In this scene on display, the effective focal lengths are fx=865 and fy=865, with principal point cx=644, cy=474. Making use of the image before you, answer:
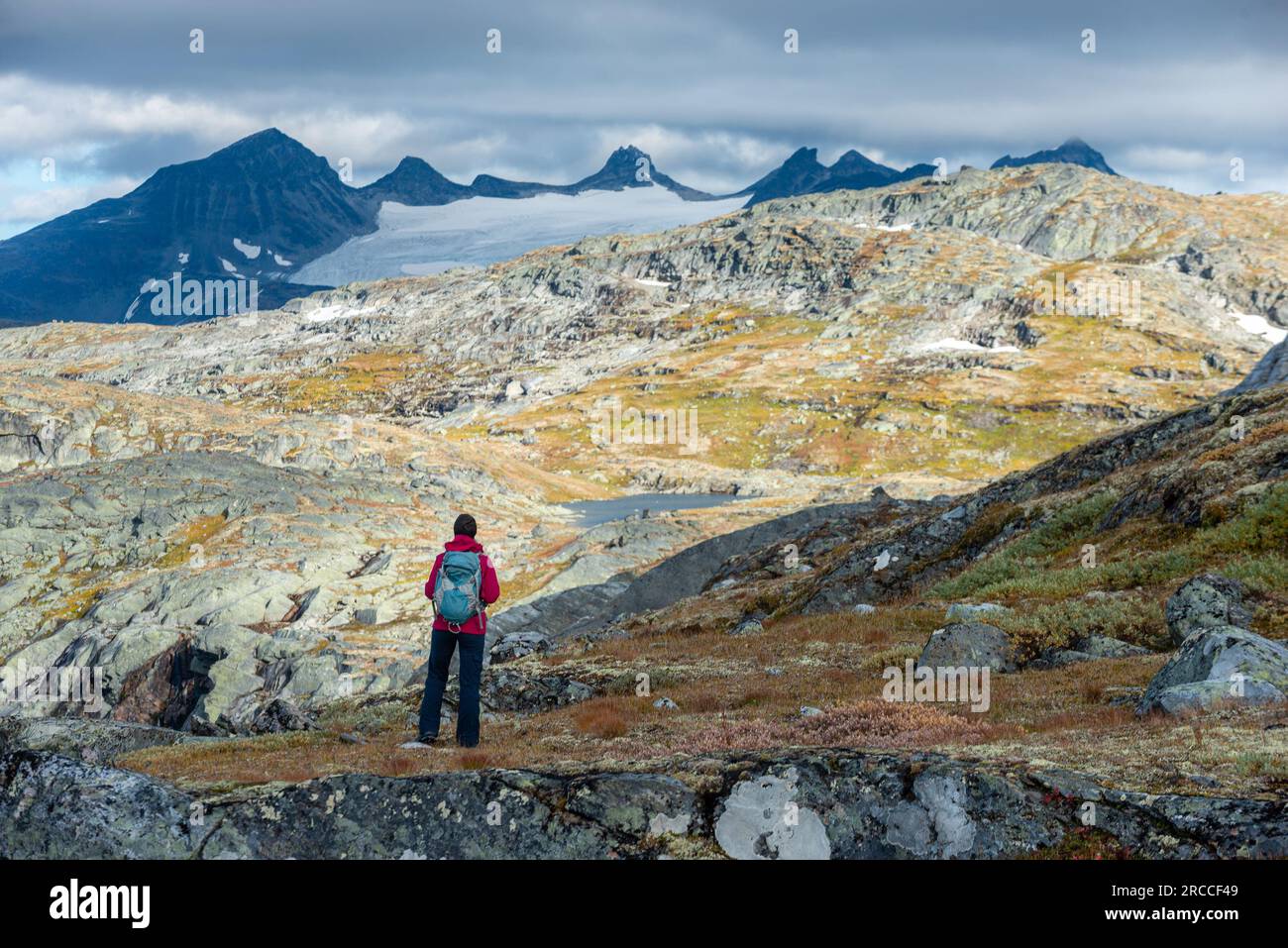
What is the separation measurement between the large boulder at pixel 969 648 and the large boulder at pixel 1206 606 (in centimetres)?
393

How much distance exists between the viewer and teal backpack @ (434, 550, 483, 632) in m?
16.1

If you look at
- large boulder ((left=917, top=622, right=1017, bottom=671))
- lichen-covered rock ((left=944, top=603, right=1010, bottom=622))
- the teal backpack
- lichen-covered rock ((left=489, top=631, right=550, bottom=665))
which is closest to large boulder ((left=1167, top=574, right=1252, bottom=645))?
large boulder ((left=917, top=622, right=1017, bottom=671))

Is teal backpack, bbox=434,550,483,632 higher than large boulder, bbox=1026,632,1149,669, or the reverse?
teal backpack, bbox=434,550,483,632

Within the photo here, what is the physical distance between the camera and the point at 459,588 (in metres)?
16.2

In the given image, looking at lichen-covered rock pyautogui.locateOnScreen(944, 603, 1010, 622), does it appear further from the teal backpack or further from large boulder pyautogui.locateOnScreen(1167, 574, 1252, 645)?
the teal backpack

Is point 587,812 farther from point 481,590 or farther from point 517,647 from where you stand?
point 517,647

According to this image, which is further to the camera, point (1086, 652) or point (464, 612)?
point (1086, 652)

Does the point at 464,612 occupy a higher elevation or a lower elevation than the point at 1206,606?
higher

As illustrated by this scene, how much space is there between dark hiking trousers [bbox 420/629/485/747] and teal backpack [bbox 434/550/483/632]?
47 cm

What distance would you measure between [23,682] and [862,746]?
8945 cm

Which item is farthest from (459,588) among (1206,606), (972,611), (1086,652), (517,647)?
(517,647)

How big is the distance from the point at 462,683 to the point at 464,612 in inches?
59.3
